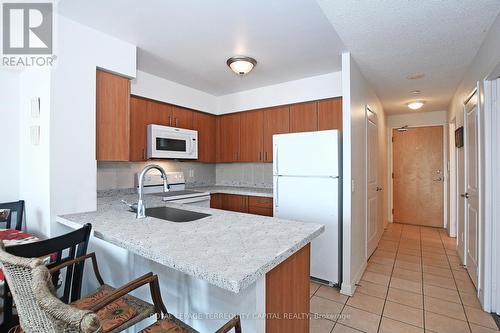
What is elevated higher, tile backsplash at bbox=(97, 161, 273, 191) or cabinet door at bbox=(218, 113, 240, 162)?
cabinet door at bbox=(218, 113, 240, 162)

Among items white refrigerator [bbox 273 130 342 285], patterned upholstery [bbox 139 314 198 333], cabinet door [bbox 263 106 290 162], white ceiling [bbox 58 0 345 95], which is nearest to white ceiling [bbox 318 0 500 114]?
white ceiling [bbox 58 0 345 95]

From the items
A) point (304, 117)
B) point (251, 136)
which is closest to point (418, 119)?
point (304, 117)

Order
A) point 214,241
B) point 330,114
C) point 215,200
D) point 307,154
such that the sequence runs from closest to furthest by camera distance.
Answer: point 214,241 < point 307,154 < point 330,114 < point 215,200

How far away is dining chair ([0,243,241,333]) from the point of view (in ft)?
1.98

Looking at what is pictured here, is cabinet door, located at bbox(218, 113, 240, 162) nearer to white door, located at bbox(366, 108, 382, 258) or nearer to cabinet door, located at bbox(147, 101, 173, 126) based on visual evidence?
cabinet door, located at bbox(147, 101, 173, 126)

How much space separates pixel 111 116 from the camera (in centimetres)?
220

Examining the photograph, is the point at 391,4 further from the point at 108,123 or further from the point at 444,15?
the point at 108,123

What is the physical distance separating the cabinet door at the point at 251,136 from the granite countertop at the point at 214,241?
1.96 m

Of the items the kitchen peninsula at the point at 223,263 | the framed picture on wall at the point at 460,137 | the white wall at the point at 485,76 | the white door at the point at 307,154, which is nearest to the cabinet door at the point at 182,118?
the white door at the point at 307,154

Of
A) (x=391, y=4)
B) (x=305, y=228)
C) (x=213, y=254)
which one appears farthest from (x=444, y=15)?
(x=213, y=254)

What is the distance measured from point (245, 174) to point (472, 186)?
2856 millimetres

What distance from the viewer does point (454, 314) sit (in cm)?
205

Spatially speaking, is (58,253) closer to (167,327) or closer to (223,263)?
(167,327)

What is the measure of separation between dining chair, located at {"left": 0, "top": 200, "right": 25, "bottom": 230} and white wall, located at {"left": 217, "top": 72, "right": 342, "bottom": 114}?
278 cm
